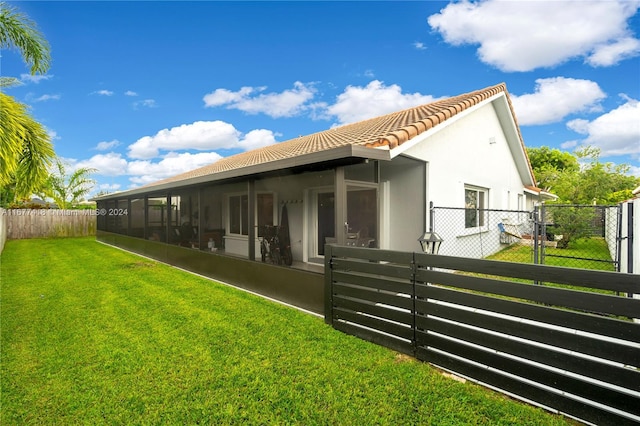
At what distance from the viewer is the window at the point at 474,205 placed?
9031mm

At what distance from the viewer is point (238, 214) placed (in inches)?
411

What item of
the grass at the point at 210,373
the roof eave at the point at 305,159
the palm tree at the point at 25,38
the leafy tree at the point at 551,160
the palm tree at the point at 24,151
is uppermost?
the leafy tree at the point at 551,160

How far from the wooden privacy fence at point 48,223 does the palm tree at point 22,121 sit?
45.3 ft

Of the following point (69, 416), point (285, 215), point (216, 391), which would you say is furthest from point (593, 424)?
point (285, 215)

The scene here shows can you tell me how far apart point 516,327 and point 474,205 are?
24.6 ft

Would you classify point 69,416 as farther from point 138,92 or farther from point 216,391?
point 138,92

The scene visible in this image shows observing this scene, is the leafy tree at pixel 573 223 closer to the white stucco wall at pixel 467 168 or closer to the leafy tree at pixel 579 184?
the leafy tree at pixel 579 184

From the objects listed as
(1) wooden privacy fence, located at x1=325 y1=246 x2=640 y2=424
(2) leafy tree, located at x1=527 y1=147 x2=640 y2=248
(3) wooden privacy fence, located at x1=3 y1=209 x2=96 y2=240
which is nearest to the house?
(1) wooden privacy fence, located at x1=325 y1=246 x2=640 y2=424

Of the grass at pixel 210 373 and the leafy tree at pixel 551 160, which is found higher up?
the leafy tree at pixel 551 160

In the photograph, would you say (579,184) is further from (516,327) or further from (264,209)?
(516,327)

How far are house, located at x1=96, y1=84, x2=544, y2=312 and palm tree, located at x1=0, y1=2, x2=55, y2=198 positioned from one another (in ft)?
10.3

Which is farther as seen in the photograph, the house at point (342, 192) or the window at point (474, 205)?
the window at point (474, 205)

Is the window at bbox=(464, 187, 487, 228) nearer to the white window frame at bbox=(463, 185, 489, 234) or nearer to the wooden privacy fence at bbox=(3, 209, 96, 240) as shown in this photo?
the white window frame at bbox=(463, 185, 489, 234)

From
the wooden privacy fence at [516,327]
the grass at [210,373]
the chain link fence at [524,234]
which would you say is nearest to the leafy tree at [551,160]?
the chain link fence at [524,234]
